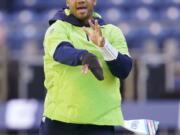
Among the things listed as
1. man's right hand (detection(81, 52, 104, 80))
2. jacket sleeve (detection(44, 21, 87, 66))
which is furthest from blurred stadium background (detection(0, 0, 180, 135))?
man's right hand (detection(81, 52, 104, 80))

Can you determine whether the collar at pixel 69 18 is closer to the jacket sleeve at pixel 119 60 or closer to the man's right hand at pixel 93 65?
the jacket sleeve at pixel 119 60

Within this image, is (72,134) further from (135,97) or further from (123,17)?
(123,17)

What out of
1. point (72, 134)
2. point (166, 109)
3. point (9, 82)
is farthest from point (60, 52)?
point (9, 82)

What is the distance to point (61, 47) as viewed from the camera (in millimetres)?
4234

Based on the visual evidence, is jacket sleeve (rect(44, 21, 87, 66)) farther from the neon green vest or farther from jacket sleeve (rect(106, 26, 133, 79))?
jacket sleeve (rect(106, 26, 133, 79))

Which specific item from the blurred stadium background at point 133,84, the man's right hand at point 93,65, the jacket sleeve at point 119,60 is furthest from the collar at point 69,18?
the blurred stadium background at point 133,84

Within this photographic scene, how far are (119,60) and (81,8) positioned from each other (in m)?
0.39

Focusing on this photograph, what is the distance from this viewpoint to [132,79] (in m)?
10.1

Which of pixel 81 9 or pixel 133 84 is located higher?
pixel 81 9

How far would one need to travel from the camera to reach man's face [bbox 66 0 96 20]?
4.34 metres

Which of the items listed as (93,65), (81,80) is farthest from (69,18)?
(93,65)

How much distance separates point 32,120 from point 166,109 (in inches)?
71.1

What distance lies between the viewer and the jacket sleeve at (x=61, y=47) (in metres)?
4.09

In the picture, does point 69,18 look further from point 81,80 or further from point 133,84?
point 133,84
